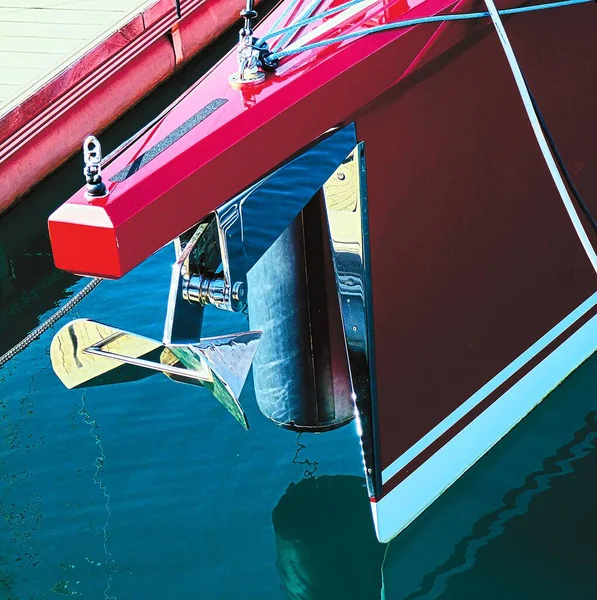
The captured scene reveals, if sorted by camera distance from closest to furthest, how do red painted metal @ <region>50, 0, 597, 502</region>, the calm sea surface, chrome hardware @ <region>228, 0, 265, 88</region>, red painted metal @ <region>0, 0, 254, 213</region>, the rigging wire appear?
red painted metal @ <region>50, 0, 597, 502</region> < chrome hardware @ <region>228, 0, 265, 88</region> < the rigging wire < the calm sea surface < red painted metal @ <region>0, 0, 254, 213</region>

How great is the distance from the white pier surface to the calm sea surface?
76.1 inches

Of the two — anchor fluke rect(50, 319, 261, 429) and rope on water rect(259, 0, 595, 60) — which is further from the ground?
rope on water rect(259, 0, 595, 60)

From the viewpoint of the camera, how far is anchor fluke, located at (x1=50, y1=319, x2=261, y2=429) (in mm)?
2578

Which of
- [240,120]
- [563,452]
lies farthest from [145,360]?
[563,452]

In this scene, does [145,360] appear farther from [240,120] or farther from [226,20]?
[226,20]

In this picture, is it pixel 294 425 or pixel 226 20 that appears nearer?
pixel 294 425

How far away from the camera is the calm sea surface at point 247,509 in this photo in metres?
2.99

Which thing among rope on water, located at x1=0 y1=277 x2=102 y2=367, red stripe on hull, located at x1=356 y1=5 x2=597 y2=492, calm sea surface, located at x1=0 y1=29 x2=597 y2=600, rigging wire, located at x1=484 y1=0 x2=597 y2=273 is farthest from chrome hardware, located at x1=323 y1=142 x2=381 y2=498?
rope on water, located at x1=0 y1=277 x2=102 y2=367

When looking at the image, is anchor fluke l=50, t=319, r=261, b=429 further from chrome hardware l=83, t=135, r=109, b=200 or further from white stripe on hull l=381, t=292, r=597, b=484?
white stripe on hull l=381, t=292, r=597, b=484

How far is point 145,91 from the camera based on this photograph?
5.92 m

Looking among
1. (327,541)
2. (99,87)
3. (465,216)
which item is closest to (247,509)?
(327,541)

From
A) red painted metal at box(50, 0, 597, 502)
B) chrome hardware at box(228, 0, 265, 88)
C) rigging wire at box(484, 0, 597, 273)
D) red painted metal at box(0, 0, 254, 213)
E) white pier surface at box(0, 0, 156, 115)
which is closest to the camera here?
red painted metal at box(50, 0, 597, 502)

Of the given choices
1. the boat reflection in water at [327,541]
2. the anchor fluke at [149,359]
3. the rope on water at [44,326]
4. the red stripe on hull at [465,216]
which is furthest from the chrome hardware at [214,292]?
the boat reflection in water at [327,541]

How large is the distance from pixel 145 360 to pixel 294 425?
2.56 feet
